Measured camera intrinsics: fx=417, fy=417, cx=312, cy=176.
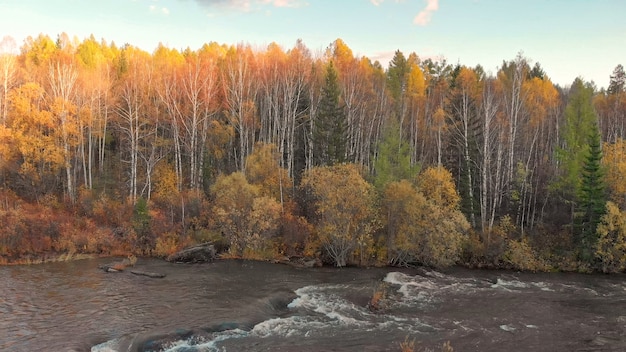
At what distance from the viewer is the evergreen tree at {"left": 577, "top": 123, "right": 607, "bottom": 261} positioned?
3869 cm

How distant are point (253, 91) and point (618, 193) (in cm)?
4311

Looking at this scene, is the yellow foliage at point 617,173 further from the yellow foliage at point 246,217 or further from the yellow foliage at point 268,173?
the yellow foliage at point 246,217

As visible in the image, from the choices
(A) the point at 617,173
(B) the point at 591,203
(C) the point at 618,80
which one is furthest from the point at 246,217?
(C) the point at 618,80

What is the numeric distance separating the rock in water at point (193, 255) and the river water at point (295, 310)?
1.87 meters

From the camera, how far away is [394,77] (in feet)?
223

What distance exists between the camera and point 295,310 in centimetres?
2491

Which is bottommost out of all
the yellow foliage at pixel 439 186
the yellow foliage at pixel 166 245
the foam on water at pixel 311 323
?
the foam on water at pixel 311 323

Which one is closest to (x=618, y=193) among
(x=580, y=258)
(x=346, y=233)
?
(x=580, y=258)

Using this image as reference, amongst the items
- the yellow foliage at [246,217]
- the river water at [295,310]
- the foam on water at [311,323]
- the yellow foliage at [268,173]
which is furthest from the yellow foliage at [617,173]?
the yellow foliage at [246,217]

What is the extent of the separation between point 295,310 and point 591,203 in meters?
31.3

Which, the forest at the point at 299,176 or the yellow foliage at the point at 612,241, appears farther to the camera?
the forest at the point at 299,176

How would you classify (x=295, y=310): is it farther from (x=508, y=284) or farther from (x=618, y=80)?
(x=618, y=80)

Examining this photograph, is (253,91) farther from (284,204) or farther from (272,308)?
(272,308)

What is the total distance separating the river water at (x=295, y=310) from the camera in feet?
64.6
